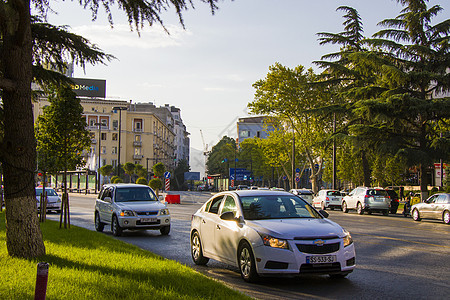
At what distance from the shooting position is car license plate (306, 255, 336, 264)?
26.8 feet

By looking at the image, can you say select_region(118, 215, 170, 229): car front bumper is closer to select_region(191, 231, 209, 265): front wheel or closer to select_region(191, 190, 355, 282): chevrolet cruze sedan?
select_region(191, 231, 209, 265): front wheel

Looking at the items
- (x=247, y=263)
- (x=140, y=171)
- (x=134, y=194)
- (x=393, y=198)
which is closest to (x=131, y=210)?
(x=134, y=194)

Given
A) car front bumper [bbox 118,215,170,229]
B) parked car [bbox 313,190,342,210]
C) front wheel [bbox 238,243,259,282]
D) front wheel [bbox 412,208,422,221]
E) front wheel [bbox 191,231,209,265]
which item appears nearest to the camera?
front wheel [bbox 238,243,259,282]

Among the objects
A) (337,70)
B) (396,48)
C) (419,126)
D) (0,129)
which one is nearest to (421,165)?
(419,126)

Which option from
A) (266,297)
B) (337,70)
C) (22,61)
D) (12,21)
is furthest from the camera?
(337,70)

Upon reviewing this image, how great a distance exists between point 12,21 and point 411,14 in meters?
33.3

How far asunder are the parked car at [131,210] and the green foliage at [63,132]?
5.74 ft

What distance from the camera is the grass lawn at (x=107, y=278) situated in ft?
21.7

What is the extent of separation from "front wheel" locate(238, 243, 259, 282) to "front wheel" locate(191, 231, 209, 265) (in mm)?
1760

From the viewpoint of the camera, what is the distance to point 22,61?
993 centimetres

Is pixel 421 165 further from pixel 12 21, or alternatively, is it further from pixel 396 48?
pixel 12 21

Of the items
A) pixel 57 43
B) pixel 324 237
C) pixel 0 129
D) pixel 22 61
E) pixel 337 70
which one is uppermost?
pixel 337 70

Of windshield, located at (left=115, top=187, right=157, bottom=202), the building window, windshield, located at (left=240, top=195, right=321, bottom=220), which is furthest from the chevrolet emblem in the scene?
the building window

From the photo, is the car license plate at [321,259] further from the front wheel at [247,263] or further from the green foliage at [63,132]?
the green foliage at [63,132]
